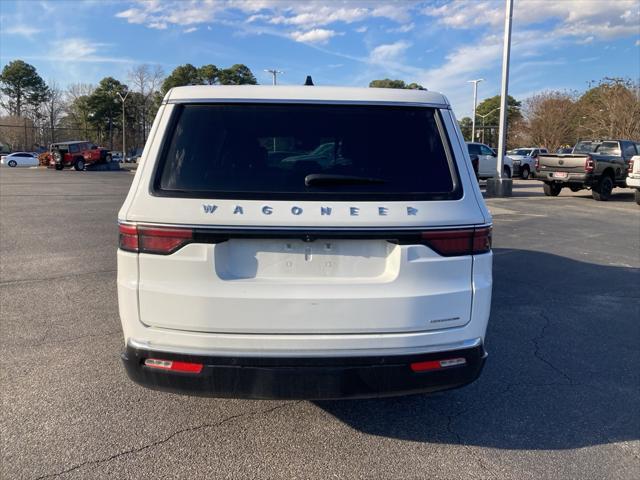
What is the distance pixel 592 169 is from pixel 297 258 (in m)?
18.4

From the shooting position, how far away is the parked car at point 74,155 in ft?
142

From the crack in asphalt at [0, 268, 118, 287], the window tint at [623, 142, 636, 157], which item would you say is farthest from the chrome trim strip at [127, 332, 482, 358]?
the window tint at [623, 142, 636, 157]

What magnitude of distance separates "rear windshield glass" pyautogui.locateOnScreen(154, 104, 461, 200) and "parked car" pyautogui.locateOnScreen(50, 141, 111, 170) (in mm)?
45785

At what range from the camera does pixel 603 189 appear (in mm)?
18750

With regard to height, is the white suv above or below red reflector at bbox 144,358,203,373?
above

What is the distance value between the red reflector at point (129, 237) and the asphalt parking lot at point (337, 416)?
3.88ft

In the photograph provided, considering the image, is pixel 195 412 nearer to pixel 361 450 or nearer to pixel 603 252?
pixel 361 450

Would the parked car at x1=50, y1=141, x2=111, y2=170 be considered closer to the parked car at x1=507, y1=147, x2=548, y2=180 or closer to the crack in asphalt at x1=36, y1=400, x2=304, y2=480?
the parked car at x1=507, y1=147, x2=548, y2=180

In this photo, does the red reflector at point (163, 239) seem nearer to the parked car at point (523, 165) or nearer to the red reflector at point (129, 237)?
the red reflector at point (129, 237)

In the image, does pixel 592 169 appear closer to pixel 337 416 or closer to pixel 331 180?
pixel 337 416

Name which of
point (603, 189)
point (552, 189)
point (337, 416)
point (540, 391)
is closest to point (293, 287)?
point (337, 416)

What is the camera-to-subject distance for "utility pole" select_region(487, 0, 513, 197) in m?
17.4

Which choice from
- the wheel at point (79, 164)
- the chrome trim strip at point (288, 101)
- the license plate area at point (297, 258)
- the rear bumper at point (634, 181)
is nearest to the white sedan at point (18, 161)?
the wheel at point (79, 164)

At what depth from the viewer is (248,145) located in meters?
2.69
